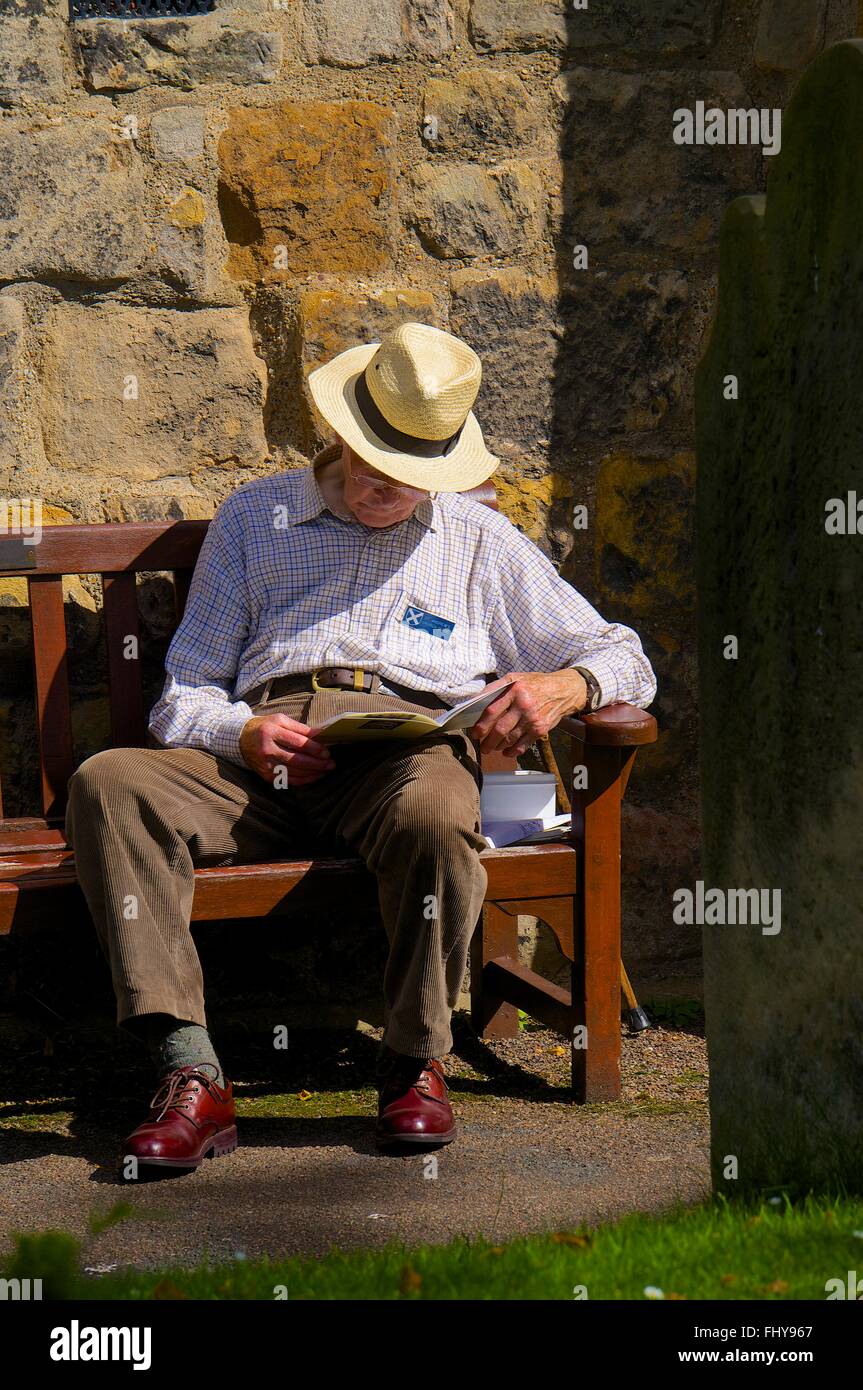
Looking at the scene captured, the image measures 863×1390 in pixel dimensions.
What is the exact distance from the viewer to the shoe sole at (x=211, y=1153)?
266 centimetres

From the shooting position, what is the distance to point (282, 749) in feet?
9.81

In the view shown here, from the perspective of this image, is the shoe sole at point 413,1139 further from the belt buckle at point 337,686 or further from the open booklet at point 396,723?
the belt buckle at point 337,686

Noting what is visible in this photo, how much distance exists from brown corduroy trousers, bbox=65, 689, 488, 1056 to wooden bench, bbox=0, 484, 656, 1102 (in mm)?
88

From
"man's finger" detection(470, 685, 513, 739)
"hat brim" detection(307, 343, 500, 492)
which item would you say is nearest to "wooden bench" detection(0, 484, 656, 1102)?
"man's finger" detection(470, 685, 513, 739)

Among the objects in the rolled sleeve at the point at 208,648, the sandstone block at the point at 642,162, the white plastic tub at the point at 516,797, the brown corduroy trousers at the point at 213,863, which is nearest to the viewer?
the brown corduroy trousers at the point at 213,863

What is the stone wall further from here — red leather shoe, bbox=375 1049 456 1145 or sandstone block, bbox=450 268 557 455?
red leather shoe, bbox=375 1049 456 1145

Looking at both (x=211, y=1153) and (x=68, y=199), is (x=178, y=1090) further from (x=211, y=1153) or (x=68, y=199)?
(x=68, y=199)

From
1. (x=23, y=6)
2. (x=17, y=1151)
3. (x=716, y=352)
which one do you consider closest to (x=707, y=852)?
(x=716, y=352)

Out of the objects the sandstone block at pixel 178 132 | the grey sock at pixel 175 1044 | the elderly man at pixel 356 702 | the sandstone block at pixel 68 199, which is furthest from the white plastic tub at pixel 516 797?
the sandstone block at pixel 178 132

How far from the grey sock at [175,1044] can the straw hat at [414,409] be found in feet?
3.81

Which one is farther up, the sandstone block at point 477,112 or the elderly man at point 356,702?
the sandstone block at point 477,112

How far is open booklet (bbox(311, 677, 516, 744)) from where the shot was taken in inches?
112

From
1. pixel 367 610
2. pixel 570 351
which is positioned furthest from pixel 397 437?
pixel 570 351

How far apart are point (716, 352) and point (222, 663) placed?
137 centimetres
